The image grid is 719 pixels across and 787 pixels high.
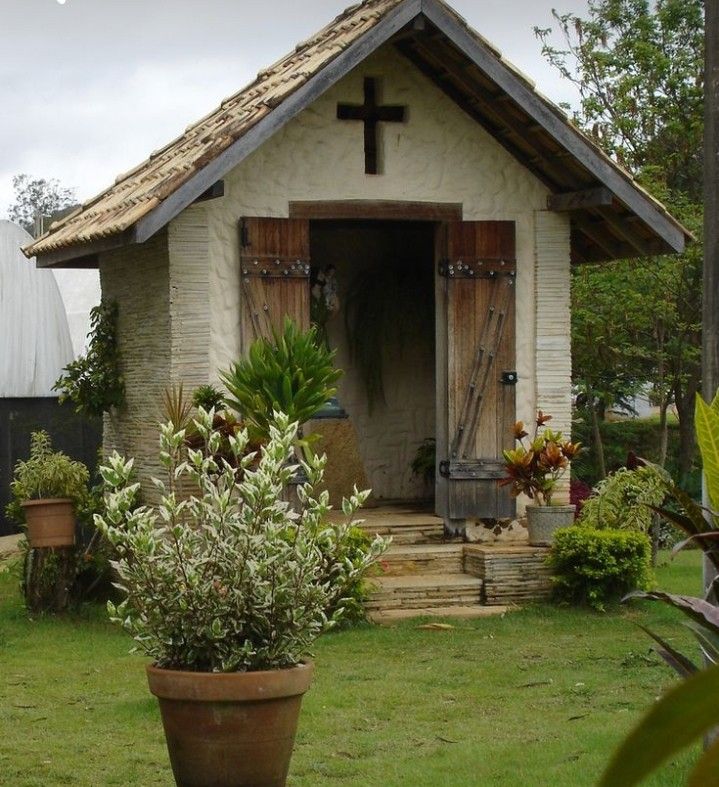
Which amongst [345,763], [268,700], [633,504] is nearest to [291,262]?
[633,504]

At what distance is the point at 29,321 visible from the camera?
782 inches

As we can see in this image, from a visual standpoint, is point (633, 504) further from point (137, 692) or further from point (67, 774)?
point (67, 774)

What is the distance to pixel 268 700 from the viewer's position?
5.33 meters

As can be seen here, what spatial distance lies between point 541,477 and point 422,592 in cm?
134

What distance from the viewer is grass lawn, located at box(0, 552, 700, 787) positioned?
245 inches

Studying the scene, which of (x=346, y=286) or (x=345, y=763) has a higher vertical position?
(x=346, y=286)

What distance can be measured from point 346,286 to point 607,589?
4.54m

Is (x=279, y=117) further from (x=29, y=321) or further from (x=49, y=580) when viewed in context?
(x=29, y=321)

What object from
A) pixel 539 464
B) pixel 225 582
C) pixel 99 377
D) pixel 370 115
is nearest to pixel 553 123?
pixel 370 115

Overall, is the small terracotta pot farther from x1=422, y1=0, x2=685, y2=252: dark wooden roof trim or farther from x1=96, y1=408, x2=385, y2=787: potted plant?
x1=96, y1=408, x2=385, y2=787: potted plant

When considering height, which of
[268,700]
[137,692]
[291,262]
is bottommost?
[137,692]

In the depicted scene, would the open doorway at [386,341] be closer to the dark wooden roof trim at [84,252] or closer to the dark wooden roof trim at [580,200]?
the dark wooden roof trim at [580,200]

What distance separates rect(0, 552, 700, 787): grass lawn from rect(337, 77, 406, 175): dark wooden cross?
3977 mm

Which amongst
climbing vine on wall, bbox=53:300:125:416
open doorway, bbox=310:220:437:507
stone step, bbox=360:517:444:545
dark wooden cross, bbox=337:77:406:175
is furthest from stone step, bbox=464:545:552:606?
climbing vine on wall, bbox=53:300:125:416
